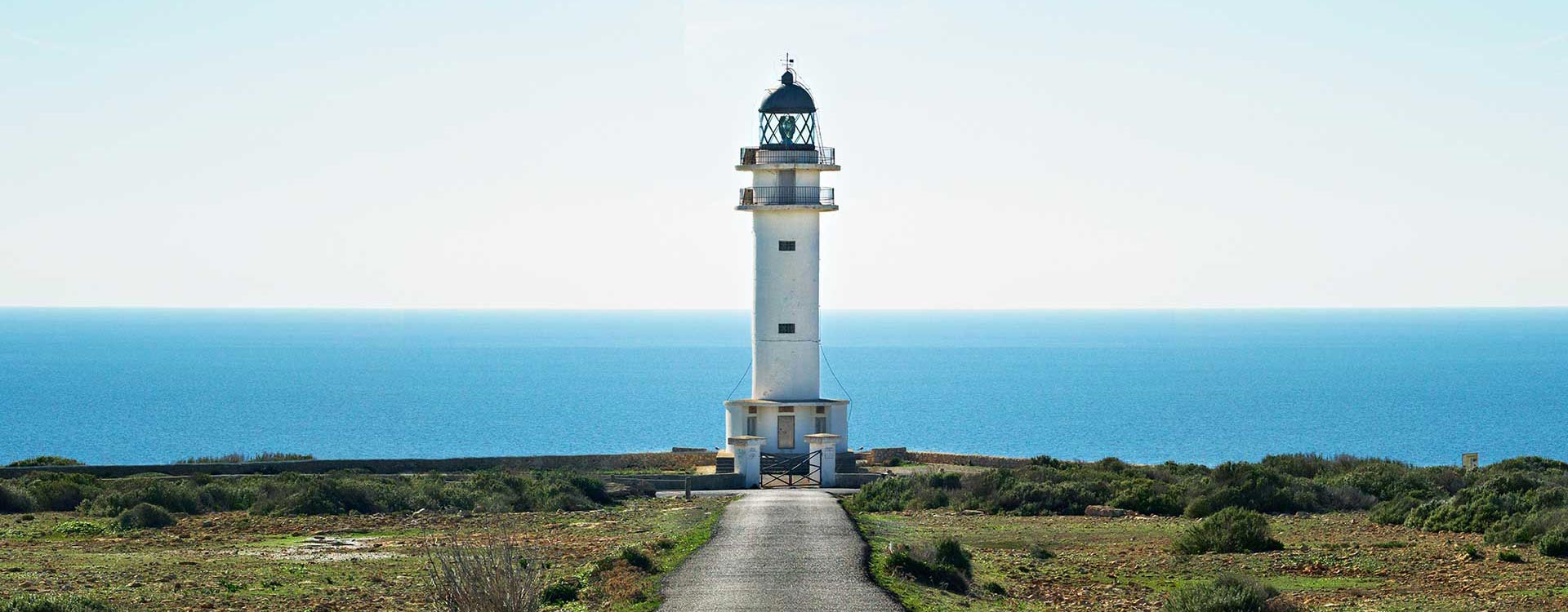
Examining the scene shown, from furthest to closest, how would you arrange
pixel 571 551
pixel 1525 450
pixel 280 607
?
pixel 1525 450
pixel 571 551
pixel 280 607

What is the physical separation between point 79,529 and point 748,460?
13.0m

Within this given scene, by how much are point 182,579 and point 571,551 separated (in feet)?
15.6

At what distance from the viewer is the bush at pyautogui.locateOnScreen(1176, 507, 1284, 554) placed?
20656 mm

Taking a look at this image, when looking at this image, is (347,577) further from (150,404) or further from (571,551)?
(150,404)

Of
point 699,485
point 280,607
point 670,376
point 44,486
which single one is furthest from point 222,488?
point 670,376

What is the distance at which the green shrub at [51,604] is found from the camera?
14.9m

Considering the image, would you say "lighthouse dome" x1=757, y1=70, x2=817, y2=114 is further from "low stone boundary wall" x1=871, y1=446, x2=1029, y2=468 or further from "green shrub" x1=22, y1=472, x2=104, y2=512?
"green shrub" x1=22, y1=472, x2=104, y2=512

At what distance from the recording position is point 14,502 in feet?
87.7

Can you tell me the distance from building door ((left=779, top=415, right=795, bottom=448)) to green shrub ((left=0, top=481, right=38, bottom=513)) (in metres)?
14.9

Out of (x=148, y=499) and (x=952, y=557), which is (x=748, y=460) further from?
(x=952, y=557)

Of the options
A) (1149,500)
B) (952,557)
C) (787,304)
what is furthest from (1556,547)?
(787,304)

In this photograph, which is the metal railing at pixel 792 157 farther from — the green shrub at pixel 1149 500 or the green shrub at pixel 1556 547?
the green shrub at pixel 1556 547

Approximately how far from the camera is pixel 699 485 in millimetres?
32375

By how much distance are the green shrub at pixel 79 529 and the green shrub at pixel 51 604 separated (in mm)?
7863
